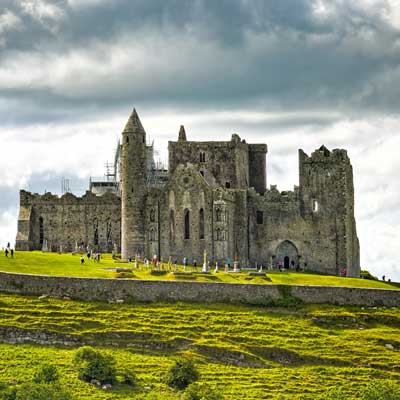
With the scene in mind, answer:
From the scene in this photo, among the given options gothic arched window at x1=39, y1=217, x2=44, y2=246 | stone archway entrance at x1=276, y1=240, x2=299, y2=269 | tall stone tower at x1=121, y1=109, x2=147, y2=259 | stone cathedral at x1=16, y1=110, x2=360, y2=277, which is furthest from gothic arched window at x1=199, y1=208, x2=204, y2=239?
gothic arched window at x1=39, y1=217, x2=44, y2=246

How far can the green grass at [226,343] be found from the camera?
77.8 metres

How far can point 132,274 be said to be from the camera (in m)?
97.1

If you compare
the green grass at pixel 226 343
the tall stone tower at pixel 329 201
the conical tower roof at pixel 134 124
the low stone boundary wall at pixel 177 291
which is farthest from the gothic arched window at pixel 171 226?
the green grass at pixel 226 343

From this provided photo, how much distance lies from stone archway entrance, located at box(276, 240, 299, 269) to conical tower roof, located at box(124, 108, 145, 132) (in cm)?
1802

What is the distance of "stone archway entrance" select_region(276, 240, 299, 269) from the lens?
11469cm

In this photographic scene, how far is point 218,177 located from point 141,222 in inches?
467

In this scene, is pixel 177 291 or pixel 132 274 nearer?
pixel 177 291

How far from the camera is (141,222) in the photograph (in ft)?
368

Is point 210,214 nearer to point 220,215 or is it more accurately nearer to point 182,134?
point 220,215

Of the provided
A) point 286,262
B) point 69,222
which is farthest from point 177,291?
point 69,222

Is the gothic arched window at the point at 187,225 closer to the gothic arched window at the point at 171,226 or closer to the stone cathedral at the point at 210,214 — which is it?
the stone cathedral at the point at 210,214

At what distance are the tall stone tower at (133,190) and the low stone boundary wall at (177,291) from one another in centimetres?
1990

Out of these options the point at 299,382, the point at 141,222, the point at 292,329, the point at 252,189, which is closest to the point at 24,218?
the point at 141,222

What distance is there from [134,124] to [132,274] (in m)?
21.0
